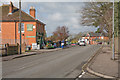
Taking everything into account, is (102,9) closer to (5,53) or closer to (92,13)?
(92,13)

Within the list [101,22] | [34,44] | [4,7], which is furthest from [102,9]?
[4,7]

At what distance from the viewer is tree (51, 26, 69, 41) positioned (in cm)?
7081

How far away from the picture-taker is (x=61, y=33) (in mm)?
73188

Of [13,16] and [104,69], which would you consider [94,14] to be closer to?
[13,16]

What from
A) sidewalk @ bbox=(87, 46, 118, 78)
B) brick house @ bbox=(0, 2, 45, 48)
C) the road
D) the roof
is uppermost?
the roof

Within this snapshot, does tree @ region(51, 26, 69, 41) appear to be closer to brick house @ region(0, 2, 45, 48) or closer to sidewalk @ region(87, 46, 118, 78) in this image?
brick house @ region(0, 2, 45, 48)

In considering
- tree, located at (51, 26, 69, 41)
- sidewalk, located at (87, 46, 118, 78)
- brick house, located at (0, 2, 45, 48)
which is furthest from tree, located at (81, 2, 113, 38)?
tree, located at (51, 26, 69, 41)

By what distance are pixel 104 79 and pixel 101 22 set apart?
25866 mm

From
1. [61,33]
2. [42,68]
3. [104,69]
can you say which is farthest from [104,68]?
[61,33]

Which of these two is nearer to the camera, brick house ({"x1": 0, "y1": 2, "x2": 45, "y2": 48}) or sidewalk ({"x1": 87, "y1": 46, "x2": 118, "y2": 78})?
sidewalk ({"x1": 87, "y1": 46, "x2": 118, "y2": 78})

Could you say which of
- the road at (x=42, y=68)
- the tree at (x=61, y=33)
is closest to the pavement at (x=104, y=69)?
the road at (x=42, y=68)

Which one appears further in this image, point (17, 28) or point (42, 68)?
point (17, 28)

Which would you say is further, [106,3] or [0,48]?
[106,3]

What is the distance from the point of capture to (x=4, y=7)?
39.1 meters
